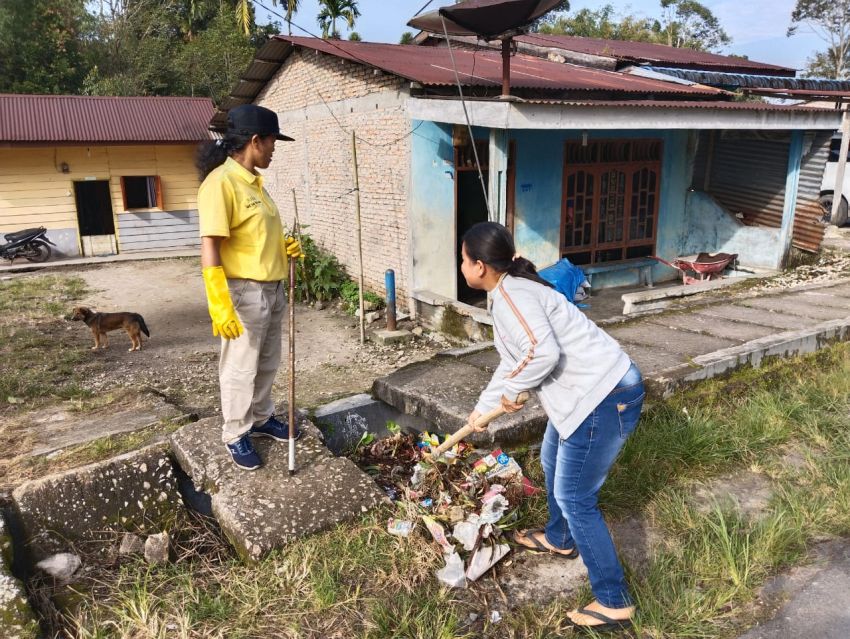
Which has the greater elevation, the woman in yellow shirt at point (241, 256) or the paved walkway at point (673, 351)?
the woman in yellow shirt at point (241, 256)

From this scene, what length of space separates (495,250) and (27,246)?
572 inches

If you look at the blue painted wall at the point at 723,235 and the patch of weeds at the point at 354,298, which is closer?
the patch of weeds at the point at 354,298

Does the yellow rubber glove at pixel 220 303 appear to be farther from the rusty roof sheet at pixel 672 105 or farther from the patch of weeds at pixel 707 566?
the rusty roof sheet at pixel 672 105

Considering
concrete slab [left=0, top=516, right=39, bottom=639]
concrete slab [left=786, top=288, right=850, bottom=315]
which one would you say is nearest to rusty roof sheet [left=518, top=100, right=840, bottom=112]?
concrete slab [left=786, top=288, right=850, bottom=315]

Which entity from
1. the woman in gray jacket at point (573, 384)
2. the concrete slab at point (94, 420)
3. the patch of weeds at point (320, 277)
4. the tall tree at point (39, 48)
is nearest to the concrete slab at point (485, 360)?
the concrete slab at point (94, 420)

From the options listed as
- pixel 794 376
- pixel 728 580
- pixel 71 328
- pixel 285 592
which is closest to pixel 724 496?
pixel 728 580

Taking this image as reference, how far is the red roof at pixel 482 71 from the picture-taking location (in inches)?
319

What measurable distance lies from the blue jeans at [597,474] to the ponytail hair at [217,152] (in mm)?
2043

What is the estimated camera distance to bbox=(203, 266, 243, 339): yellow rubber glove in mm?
2893

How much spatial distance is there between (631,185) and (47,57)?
72.4ft

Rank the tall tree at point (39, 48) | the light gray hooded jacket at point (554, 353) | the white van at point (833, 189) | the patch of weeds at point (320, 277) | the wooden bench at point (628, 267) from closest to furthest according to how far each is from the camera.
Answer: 1. the light gray hooded jacket at point (554, 353)
2. the wooden bench at point (628, 267)
3. the patch of weeds at point (320, 277)
4. the white van at point (833, 189)
5. the tall tree at point (39, 48)

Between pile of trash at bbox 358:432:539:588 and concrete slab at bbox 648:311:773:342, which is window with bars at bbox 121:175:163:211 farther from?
pile of trash at bbox 358:432:539:588

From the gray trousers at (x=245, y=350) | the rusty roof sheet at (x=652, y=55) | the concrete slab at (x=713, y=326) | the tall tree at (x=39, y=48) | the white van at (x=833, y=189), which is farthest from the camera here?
the tall tree at (x=39, y=48)

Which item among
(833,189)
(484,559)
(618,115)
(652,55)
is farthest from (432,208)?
(833,189)
